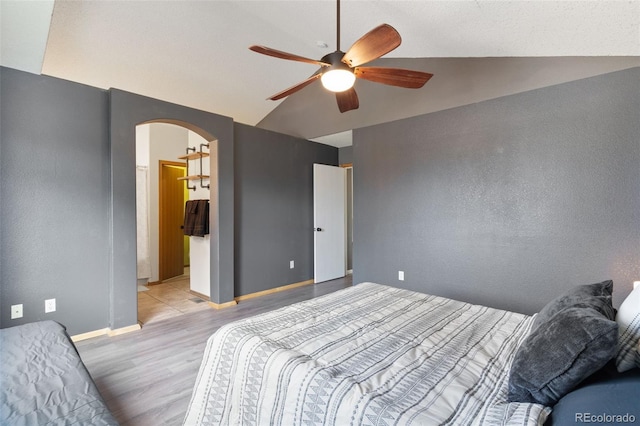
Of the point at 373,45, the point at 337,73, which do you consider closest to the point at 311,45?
the point at 337,73

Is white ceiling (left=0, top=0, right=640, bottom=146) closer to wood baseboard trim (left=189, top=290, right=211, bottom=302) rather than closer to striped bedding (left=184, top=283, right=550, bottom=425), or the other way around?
striped bedding (left=184, top=283, right=550, bottom=425)

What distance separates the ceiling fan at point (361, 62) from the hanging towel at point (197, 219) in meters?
2.46

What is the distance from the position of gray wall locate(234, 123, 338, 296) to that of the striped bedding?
8.25 ft

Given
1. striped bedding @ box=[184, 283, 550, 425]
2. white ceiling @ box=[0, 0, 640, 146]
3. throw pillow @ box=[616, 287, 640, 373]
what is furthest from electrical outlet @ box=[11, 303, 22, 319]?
throw pillow @ box=[616, 287, 640, 373]

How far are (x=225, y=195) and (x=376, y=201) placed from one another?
2045 millimetres

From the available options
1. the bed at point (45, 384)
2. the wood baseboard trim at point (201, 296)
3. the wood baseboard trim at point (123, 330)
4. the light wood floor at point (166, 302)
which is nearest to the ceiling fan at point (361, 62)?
the bed at point (45, 384)


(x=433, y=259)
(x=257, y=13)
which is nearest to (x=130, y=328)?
(x=433, y=259)

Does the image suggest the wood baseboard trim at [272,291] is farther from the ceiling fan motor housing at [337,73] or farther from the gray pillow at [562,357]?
the gray pillow at [562,357]

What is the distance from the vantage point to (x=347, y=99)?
8.63 feet

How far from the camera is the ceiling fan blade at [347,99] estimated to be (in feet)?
8.31

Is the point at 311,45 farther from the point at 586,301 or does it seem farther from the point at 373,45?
the point at 586,301

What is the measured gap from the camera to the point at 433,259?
3.77m

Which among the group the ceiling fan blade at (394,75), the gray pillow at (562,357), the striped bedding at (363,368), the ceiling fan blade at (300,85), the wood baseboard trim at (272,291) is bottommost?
the wood baseboard trim at (272,291)

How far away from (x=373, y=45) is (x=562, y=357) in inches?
70.7
